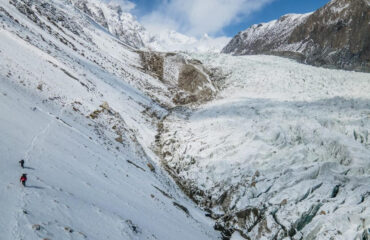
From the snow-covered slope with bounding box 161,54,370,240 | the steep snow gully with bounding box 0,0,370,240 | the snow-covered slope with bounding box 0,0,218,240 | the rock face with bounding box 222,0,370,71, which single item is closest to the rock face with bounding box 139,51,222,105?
the steep snow gully with bounding box 0,0,370,240

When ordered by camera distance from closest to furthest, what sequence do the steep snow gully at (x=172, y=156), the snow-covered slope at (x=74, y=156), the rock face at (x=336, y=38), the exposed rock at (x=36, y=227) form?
1. the exposed rock at (x=36, y=227)
2. the snow-covered slope at (x=74, y=156)
3. the steep snow gully at (x=172, y=156)
4. the rock face at (x=336, y=38)

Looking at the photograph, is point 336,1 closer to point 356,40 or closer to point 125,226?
point 356,40

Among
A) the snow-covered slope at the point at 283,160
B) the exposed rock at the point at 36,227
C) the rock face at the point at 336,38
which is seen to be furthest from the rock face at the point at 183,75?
the rock face at the point at 336,38

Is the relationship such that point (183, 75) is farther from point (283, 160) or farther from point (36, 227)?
point (36, 227)

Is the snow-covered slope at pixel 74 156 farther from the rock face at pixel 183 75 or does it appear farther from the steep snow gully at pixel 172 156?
the rock face at pixel 183 75

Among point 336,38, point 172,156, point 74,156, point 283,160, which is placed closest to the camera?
point 74,156

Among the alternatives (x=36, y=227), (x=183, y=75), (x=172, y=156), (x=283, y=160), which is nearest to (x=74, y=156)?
(x=36, y=227)

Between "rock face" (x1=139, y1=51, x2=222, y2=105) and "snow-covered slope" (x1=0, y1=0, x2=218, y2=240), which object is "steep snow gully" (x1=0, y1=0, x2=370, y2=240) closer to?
"snow-covered slope" (x1=0, y1=0, x2=218, y2=240)
